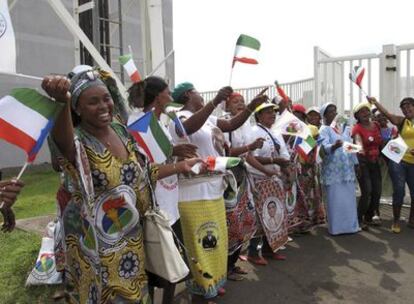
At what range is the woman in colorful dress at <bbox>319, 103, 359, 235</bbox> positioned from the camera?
5.82 meters

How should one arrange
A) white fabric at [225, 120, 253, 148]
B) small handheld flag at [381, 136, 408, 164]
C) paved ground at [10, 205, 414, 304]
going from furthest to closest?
small handheld flag at [381, 136, 408, 164] → white fabric at [225, 120, 253, 148] → paved ground at [10, 205, 414, 304]

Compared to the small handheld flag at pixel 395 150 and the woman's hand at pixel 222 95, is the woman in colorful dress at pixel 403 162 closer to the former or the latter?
the small handheld flag at pixel 395 150

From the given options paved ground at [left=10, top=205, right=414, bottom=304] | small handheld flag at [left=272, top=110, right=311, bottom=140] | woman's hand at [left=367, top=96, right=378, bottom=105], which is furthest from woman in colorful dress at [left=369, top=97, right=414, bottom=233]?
small handheld flag at [left=272, top=110, right=311, bottom=140]

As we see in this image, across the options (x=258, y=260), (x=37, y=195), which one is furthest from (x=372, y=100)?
(x=37, y=195)

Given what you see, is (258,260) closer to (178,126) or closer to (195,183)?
(195,183)

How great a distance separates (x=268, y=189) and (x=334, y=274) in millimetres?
1079

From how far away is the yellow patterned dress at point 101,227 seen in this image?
2.06m

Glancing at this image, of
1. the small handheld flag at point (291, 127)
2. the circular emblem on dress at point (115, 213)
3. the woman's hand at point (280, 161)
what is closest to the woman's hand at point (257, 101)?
the woman's hand at point (280, 161)

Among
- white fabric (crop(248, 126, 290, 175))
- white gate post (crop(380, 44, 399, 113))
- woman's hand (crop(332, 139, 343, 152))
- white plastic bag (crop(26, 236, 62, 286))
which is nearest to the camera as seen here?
white plastic bag (crop(26, 236, 62, 286))

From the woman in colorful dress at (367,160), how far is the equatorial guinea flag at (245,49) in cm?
290

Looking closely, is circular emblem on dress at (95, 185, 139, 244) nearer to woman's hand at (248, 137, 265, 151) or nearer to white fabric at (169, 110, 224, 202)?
white fabric at (169, 110, 224, 202)

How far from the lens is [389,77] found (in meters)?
7.13

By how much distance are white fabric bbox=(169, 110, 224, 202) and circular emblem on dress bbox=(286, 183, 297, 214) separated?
2.12 metres

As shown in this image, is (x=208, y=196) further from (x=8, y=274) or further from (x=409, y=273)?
(x=409, y=273)
